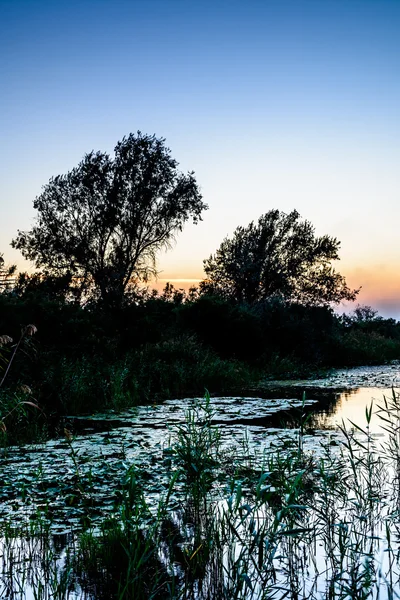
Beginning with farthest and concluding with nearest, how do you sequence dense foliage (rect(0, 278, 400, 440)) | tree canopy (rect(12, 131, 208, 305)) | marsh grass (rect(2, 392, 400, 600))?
1. tree canopy (rect(12, 131, 208, 305))
2. dense foliage (rect(0, 278, 400, 440))
3. marsh grass (rect(2, 392, 400, 600))

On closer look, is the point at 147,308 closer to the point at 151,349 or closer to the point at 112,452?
the point at 151,349

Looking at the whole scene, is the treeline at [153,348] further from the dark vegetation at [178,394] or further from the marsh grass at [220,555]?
the marsh grass at [220,555]

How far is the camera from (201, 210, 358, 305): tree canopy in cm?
3894

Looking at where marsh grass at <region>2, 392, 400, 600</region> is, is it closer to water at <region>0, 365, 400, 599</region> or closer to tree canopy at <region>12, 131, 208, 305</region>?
water at <region>0, 365, 400, 599</region>

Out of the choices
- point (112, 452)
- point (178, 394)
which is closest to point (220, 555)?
point (112, 452)

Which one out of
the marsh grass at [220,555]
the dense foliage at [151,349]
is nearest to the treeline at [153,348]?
the dense foliage at [151,349]

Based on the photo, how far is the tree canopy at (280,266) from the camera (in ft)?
128

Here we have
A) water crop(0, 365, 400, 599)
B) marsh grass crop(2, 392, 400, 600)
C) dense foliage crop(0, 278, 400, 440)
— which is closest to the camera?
marsh grass crop(2, 392, 400, 600)

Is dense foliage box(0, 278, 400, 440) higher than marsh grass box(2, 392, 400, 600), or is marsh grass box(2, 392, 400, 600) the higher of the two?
dense foliage box(0, 278, 400, 440)

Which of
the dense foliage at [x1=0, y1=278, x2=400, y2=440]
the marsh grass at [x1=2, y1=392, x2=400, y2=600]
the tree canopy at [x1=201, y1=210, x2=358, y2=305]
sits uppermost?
the tree canopy at [x1=201, y1=210, x2=358, y2=305]

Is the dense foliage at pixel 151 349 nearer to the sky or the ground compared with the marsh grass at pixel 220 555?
nearer to the sky

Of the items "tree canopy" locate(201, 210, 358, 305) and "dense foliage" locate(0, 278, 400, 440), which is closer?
"dense foliage" locate(0, 278, 400, 440)

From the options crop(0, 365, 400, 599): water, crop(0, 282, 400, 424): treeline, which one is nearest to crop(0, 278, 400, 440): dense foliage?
crop(0, 282, 400, 424): treeline

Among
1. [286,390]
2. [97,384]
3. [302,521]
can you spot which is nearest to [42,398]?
[97,384]
